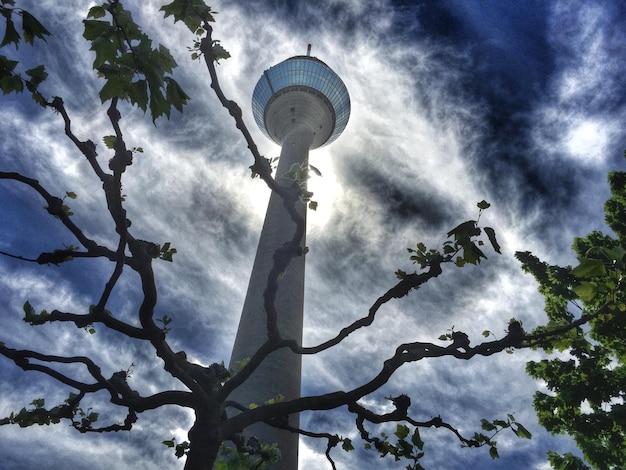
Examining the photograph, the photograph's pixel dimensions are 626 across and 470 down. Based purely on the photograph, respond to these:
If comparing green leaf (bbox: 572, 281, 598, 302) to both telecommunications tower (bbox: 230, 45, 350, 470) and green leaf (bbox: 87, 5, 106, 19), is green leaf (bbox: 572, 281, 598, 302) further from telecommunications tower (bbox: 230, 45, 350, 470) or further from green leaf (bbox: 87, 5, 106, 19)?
green leaf (bbox: 87, 5, 106, 19)

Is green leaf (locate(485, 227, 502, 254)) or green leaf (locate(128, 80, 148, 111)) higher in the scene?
green leaf (locate(485, 227, 502, 254))

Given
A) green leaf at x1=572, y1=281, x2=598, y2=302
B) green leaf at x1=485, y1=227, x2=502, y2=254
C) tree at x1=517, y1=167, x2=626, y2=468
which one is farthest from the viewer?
tree at x1=517, y1=167, x2=626, y2=468

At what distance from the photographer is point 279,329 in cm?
1888

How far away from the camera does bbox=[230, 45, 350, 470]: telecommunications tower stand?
54.2 feet

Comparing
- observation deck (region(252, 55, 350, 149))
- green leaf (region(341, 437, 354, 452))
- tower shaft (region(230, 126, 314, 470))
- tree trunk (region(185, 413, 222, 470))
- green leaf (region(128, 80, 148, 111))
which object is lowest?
tree trunk (region(185, 413, 222, 470))

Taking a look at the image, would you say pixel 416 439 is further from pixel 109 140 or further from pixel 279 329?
pixel 279 329

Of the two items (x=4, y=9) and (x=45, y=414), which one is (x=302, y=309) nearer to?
(x=45, y=414)

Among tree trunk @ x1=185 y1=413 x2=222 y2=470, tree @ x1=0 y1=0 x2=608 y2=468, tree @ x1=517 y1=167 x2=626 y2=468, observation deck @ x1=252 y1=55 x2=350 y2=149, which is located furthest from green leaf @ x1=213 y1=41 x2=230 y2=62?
observation deck @ x1=252 y1=55 x2=350 y2=149

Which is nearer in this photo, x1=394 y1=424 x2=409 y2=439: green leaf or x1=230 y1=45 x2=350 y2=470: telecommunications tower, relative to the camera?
x1=394 y1=424 x2=409 y2=439: green leaf

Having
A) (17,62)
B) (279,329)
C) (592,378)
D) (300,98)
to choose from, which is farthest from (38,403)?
(300,98)

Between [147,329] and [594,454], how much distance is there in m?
15.5

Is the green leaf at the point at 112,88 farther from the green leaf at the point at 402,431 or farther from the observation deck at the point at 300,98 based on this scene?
the observation deck at the point at 300,98

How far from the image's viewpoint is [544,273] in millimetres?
17812

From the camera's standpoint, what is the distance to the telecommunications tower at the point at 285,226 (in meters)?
16.5
